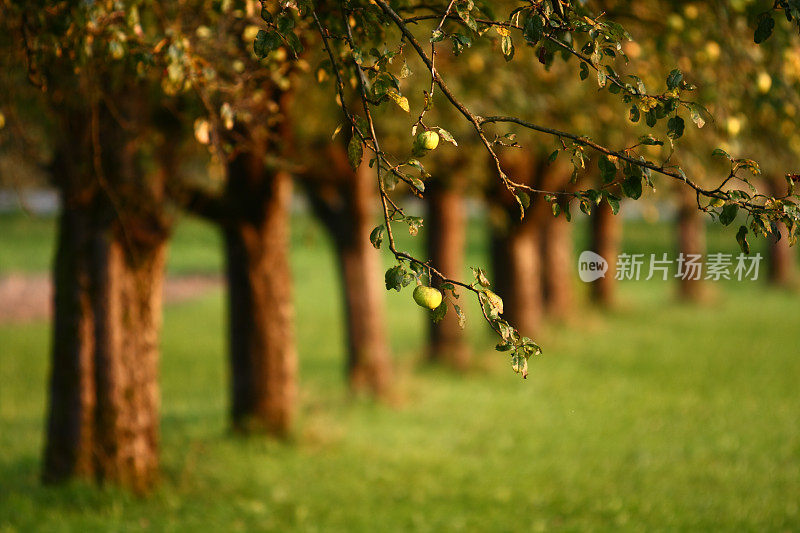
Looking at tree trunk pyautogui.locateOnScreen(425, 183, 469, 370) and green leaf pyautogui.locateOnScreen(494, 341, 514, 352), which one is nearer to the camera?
green leaf pyautogui.locateOnScreen(494, 341, 514, 352)

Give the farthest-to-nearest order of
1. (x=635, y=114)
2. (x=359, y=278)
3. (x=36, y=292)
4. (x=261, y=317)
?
(x=36, y=292) < (x=359, y=278) < (x=261, y=317) < (x=635, y=114)

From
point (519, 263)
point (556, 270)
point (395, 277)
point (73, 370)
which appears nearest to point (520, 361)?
point (395, 277)

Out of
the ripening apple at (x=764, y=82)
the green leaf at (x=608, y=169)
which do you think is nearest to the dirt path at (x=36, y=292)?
the ripening apple at (x=764, y=82)

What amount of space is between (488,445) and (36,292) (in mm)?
20715

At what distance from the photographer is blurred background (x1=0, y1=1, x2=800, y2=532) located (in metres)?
6.19

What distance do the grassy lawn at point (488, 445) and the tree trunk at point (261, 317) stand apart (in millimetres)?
366

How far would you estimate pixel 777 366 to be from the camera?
13516 mm

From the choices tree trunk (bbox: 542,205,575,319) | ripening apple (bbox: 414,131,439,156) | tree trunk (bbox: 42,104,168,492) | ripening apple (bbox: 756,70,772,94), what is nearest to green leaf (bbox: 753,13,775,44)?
ripening apple (bbox: 414,131,439,156)

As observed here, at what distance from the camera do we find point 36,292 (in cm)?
2547

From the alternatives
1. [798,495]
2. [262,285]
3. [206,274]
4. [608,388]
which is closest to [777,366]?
[608,388]

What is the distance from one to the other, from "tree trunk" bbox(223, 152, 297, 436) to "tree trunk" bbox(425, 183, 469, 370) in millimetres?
5287

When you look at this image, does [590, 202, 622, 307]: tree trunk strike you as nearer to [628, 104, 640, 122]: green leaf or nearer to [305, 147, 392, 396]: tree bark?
[305, 147, 392, 396]: tree bark

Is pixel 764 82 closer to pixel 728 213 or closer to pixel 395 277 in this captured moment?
pixel 728 213

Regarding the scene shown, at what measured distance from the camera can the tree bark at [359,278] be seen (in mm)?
11438
